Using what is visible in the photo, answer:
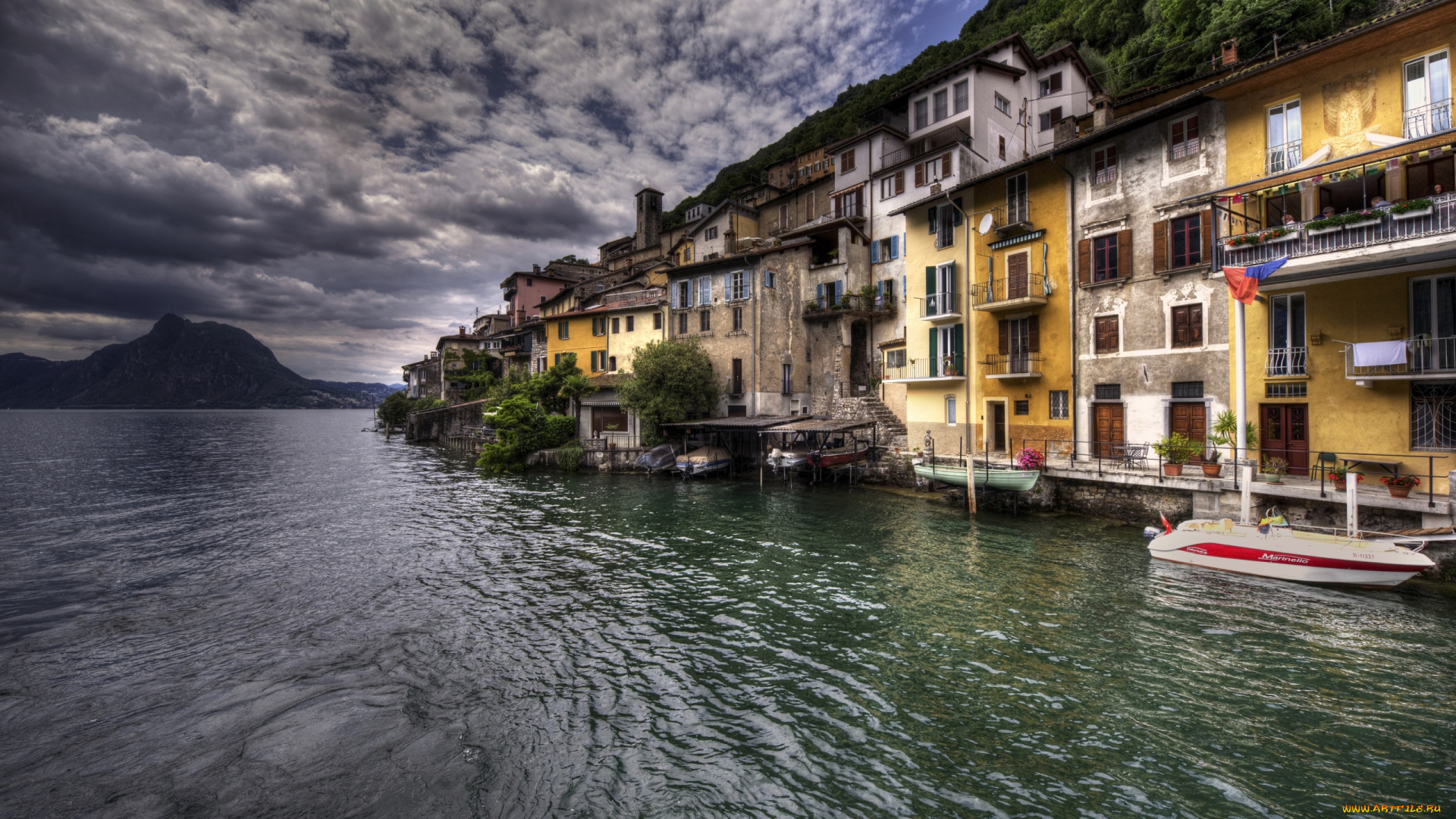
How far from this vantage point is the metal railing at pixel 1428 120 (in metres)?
15.6

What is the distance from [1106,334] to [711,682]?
21.9 m

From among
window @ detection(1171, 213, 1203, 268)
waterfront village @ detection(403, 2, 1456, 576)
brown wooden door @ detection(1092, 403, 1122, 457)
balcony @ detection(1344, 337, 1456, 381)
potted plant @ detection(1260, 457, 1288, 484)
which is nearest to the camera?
balcony @ detection(1344, 337, 1456, 381)

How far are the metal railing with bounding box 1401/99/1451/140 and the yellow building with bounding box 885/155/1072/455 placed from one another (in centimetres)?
957

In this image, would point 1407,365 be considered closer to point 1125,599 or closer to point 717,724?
point 1125,599

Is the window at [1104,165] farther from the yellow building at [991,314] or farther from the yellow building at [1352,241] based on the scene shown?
the yellow building at [1352,241]

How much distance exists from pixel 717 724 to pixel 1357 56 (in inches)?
1011

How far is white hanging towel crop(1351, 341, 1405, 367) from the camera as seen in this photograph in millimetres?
15617

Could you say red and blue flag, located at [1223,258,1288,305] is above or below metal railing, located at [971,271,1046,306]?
below

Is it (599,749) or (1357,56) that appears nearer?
(599,749)

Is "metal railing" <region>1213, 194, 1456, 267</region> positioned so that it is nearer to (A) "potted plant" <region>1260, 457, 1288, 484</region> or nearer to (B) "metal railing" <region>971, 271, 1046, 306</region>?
(A) "potted plant" <region>1260, 457, 1288, 484</region>

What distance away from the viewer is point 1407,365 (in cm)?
1600

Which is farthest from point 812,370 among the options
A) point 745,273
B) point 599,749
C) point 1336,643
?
point 599,749

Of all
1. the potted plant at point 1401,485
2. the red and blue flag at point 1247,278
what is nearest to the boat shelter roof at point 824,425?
the red and blue flag at point 1247,278

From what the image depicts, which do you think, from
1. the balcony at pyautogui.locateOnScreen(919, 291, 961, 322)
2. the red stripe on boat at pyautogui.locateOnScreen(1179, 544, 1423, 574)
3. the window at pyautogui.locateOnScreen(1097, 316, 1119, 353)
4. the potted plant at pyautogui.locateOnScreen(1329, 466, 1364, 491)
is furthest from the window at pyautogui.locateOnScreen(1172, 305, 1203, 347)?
the balcony at pyautogui.locateOnScreen(919, 291, 961, 322)
